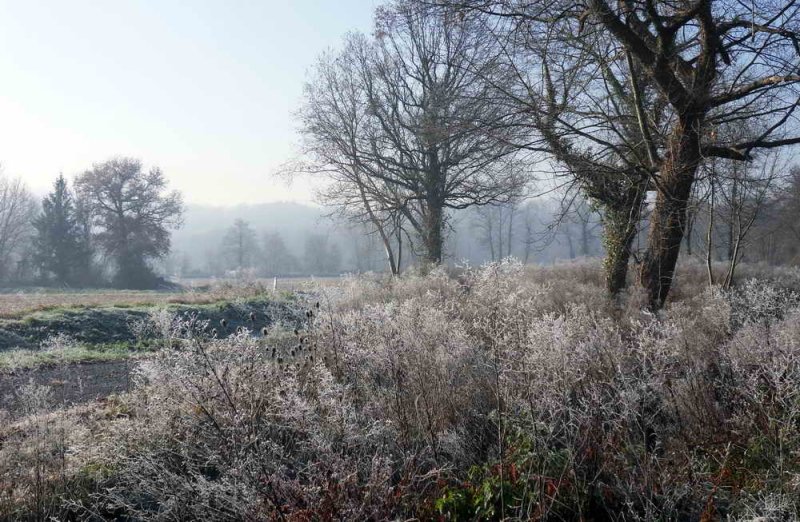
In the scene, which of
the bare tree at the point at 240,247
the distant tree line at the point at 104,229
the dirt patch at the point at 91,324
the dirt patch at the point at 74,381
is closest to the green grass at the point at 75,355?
the dirt patch at the point at 74,381

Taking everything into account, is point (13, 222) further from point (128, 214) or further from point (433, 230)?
point (433, 230)

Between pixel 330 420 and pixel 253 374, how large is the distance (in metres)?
1.13

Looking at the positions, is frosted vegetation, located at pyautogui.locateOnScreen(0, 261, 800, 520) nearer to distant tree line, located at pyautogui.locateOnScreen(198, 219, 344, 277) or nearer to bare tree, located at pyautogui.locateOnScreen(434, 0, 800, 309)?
bare tree, located at pyautogui.locateOnScreen(434, 0, 800, 309)

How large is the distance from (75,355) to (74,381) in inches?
98.0

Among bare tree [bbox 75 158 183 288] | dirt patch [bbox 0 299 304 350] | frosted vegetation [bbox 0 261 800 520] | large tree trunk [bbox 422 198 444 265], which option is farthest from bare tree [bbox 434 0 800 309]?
bare tree [bbox 75 158 183 288]

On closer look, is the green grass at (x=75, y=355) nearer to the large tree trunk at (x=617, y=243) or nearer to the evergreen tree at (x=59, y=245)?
the large tree trunk at (x=617, y=243)

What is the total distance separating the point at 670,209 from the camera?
8.76 m

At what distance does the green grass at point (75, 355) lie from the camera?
9094mm

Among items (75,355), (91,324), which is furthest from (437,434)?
(91,324)

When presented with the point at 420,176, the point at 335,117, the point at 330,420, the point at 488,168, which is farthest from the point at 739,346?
the point at 335,117

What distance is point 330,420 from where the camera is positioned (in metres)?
3.81

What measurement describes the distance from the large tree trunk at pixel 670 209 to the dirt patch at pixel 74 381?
308 inches

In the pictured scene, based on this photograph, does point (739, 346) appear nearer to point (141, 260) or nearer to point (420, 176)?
point (420, 176)

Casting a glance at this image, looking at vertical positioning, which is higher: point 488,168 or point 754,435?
point 488,168
